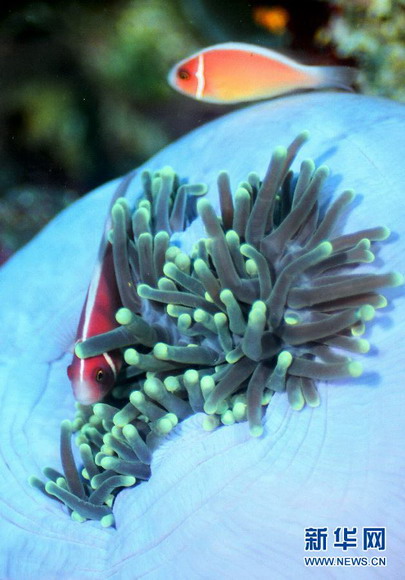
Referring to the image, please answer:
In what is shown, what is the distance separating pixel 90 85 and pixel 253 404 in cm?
251

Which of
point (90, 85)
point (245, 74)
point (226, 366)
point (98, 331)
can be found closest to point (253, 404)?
point (226, 366)

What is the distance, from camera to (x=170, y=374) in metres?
1.33

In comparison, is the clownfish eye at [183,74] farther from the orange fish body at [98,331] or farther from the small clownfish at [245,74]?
the orange fish body at [98,331]

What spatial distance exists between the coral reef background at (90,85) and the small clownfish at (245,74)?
840 millimetres

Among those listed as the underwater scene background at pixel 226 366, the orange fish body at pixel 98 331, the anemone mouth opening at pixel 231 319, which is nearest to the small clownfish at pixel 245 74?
the underwater scene background at pixel 226 366

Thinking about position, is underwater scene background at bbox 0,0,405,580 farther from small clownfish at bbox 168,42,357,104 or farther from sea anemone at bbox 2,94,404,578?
small clownfish at bbox 168,42,357,104

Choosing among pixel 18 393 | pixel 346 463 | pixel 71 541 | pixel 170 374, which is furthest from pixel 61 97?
pixel 346 463

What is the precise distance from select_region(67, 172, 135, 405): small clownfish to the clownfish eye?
88cm

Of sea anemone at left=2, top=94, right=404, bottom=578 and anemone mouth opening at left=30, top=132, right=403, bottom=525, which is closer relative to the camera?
sea anemone at left=2, top=94, right=404, bottom=578

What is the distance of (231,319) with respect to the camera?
3.81ft

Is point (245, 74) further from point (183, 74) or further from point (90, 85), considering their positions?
point (90, 85)

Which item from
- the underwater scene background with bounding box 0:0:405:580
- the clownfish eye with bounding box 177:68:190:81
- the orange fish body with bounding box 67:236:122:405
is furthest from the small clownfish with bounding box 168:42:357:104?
the orange fish body with bounding box 67:236:122:405

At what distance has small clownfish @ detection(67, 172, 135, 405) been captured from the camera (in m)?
1.31

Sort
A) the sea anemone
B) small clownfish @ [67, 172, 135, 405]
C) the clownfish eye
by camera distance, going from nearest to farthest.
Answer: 1. the sea anemone
2. small clownfish @ [67, 172, 135, 405]
3. the clownfish eye
